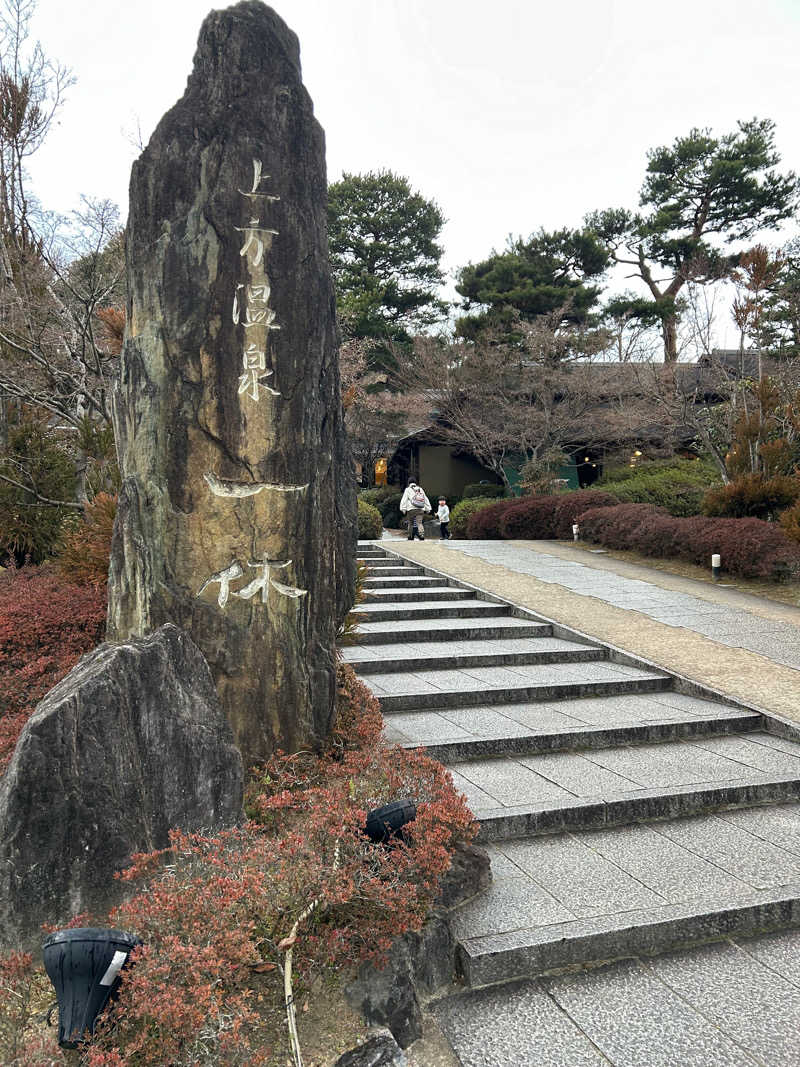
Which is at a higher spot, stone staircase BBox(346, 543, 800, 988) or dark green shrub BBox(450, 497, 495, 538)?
dark green shrub BBox(450, 497, 495, 538)

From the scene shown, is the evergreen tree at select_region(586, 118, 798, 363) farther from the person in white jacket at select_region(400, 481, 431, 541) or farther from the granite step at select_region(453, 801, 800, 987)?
the granite step at select_region(453, 801, 800, 987)

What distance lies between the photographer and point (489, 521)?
57.2ft

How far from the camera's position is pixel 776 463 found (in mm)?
12484

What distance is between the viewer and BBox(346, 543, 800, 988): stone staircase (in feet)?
10.6

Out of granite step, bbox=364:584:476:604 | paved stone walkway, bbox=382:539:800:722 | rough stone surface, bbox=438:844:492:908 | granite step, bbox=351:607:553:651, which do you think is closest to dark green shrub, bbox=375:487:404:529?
paved stone walkway, bbox=382:539:800:722

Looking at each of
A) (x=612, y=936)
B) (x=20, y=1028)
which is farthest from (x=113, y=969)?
(x=612, y=936)

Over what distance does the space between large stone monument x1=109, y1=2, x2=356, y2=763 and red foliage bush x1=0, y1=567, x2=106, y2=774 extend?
3.16 ft

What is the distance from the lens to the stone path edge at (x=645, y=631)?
5.81 meters

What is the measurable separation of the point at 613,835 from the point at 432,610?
5030 mm

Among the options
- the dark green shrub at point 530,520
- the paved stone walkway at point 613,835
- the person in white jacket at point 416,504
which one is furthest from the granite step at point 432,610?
the person in white jacket at point 416,504

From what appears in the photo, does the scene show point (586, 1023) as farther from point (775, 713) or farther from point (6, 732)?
point (775, 713)

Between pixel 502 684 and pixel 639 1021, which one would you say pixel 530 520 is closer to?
pixel 502 684

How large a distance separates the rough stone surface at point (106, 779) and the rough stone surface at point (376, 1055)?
1047 millimetres

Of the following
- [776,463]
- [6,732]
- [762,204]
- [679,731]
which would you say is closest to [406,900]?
[6,732]
